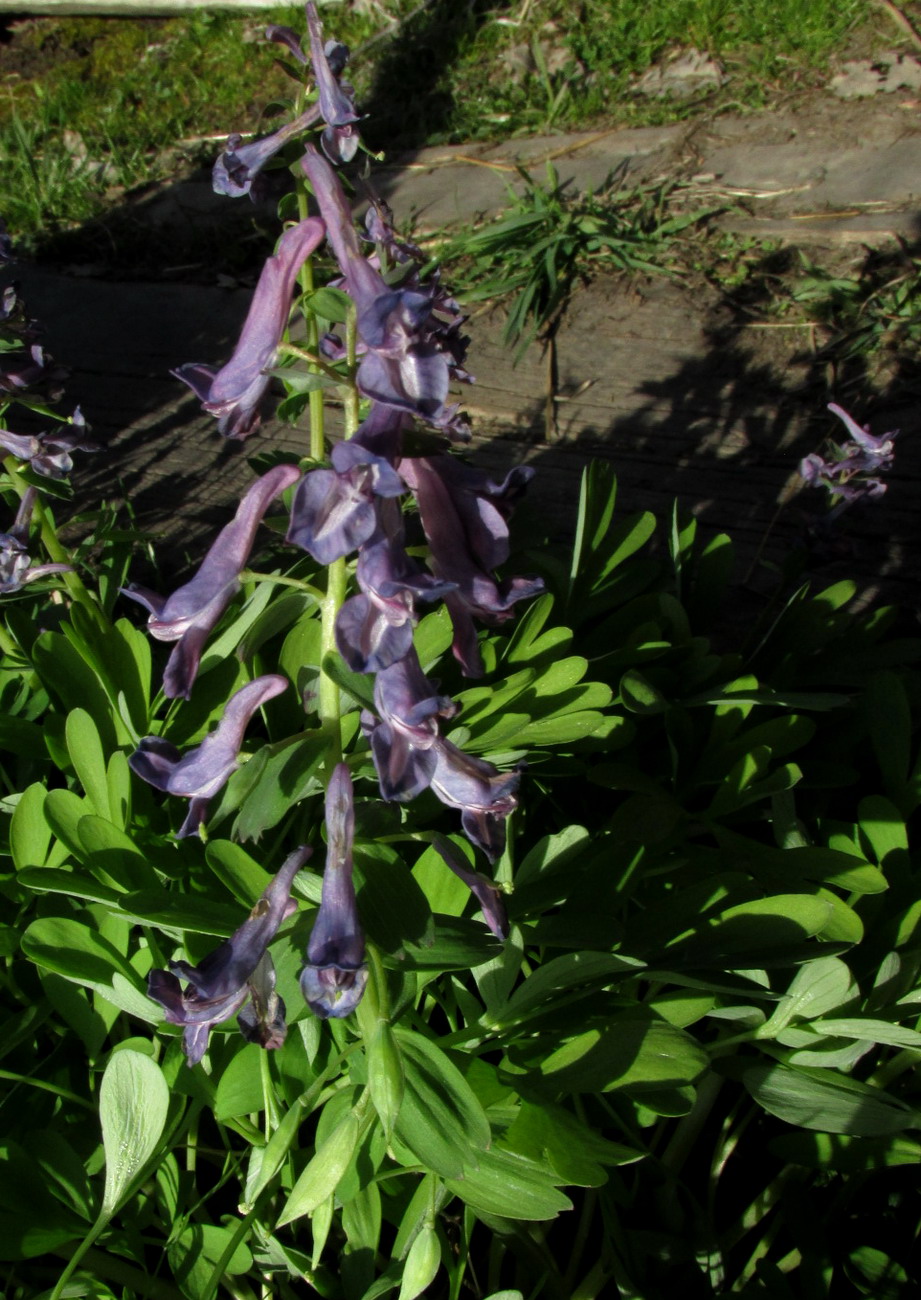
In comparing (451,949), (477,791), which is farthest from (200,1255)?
(477,791)

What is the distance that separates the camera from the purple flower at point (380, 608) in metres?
0.89

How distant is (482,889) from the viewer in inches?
41.4

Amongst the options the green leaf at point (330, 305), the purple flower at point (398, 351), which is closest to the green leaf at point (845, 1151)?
the purple flower at point (398, 351)

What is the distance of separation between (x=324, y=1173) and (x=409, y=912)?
0.29 metres

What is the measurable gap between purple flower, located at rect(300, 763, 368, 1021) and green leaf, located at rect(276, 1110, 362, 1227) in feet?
0.66

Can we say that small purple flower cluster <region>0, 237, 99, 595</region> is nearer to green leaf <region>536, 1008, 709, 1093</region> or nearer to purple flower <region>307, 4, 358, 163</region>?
purple flower <region>307, 4, 358, 163</region>

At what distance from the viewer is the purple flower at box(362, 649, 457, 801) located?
0.94 metres

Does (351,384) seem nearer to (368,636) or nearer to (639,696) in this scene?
(368,636)

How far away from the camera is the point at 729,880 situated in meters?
1.21

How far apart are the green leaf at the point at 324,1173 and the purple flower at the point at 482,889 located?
267mm

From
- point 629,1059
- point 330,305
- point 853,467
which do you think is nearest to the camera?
point 330,305

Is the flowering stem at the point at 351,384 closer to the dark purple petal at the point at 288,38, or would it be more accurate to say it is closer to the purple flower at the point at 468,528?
the purple flower at the point at 468,528

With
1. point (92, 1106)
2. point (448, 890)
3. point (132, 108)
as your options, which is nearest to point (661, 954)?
point (448, 890)

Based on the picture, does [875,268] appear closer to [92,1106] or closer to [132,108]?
[92,1106]
